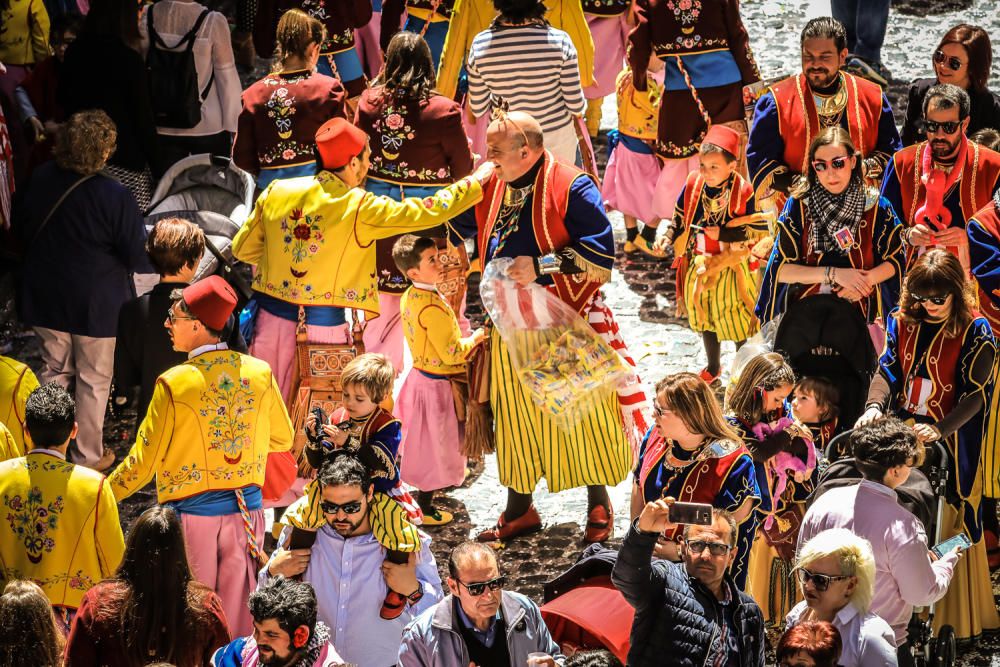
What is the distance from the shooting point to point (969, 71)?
884cm

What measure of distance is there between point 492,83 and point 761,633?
4424mm

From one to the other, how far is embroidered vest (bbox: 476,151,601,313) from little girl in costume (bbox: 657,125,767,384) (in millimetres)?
1345

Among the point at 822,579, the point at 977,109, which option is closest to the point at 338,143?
the point at 822,579

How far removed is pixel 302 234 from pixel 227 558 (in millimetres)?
1579

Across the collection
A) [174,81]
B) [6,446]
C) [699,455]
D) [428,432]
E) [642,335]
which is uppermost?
[174,81]

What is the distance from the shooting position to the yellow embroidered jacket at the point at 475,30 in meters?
9.96

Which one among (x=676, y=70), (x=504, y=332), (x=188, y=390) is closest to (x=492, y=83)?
(x=676, y=70)

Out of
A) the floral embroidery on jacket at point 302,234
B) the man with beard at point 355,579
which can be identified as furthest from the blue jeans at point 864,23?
the man with beard at point 355,579

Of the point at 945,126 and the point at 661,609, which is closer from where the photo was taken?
the point at 661,609

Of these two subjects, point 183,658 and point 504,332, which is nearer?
point 183,658

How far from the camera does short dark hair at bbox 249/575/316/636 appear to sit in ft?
18.0

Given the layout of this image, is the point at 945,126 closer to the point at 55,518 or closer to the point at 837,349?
the point at 837,349

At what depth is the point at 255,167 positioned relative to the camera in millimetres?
9070

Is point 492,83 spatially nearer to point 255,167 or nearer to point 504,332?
point 255,167
